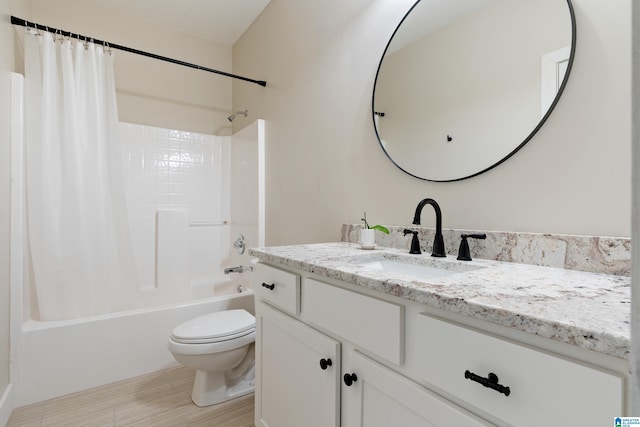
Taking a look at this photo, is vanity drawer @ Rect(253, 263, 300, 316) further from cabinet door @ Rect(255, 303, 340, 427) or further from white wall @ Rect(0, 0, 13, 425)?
white wall @ Rect(0, 0, 13, 425)

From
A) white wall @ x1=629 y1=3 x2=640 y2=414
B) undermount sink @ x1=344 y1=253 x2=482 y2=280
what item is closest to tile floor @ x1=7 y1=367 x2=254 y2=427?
undermount sink @ x1=344 y1=253 x2=482 y2=280

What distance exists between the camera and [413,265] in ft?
3.76

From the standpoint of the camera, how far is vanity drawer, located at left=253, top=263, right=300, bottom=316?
41.7 inches

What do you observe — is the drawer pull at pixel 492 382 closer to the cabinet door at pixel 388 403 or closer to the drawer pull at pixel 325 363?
the cabinet door at pixel 388 403

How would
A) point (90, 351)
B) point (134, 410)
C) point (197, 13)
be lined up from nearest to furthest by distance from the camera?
point (134, 410) → point (90, 351) → point (197, 13)

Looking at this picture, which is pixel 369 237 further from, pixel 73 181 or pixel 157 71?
pixel 157 71

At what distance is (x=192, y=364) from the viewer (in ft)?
5.26

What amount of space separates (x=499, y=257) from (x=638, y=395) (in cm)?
91

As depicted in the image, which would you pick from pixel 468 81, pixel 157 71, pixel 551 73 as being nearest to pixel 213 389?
pixel 468 81

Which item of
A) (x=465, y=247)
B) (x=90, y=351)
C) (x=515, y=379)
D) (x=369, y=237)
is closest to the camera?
(x=515, y=379)

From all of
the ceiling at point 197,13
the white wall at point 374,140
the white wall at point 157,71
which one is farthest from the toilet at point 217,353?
the ceiling at point 197,13

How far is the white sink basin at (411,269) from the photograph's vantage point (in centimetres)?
106

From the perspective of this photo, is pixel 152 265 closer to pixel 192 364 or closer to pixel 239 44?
pixel 192 364

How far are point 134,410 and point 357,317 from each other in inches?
60.7
